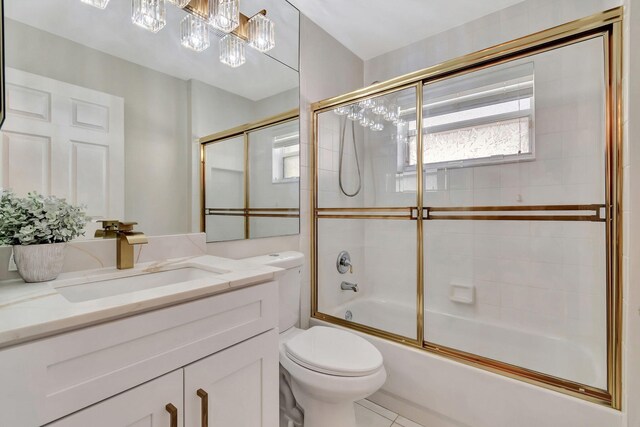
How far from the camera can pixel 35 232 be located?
2.77 ft

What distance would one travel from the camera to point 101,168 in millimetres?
1069

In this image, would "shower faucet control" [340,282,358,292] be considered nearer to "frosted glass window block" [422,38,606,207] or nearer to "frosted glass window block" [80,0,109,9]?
"frosted glass window block" [422,38,606,207]

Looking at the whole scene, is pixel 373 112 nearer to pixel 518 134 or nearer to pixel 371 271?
pixel 518 134

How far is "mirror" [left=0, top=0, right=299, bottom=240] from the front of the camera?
3.06ft

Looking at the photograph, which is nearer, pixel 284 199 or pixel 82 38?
pixel 82 38

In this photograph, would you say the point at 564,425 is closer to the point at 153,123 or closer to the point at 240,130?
the point at 240,130

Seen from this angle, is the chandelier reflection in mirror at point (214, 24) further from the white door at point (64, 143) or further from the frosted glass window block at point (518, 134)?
the frosted glass window block at point (518, 134)

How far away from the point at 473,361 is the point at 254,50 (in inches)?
77.8

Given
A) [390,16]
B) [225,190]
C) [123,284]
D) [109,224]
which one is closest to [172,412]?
[123,284]

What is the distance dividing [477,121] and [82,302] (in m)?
2.28

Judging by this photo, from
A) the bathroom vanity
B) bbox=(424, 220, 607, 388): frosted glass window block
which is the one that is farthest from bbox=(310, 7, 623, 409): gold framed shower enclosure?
the bathroom vanity

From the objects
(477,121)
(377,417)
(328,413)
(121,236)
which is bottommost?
(377,417)

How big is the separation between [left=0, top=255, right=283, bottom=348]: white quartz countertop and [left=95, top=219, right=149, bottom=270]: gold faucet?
0.11 ft

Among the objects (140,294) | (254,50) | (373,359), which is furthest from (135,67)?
(373,359)
